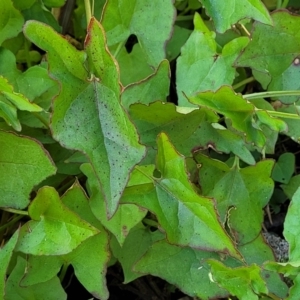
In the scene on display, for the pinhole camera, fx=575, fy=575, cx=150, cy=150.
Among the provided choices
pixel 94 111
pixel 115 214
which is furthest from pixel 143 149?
pixel 115 214

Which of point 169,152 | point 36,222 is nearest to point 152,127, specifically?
point 169,152

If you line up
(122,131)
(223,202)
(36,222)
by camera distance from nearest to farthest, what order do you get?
(122,131) < (36,222) < (223,202)

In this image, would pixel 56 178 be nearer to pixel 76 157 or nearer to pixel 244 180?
pixel 76 157

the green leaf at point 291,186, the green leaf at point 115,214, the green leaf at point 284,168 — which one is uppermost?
the green leaf at point 115,214

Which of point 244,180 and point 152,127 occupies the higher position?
point 152,127

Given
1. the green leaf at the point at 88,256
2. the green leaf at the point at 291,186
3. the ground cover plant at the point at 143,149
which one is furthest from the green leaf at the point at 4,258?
the green leaf at the point at 291,186

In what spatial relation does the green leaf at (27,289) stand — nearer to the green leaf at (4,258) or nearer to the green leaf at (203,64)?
the green leaf at (4,258)
